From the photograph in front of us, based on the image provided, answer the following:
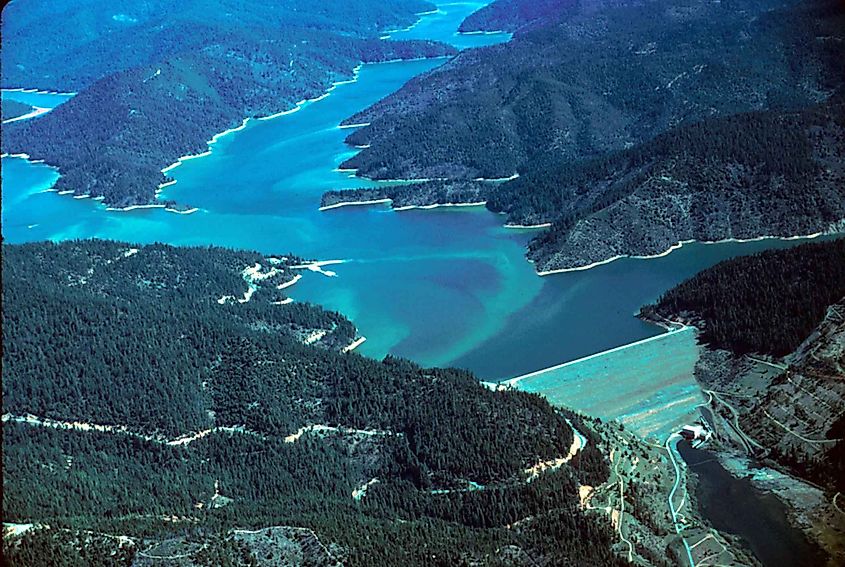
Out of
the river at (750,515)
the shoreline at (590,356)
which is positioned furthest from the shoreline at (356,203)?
the river at (750,515)

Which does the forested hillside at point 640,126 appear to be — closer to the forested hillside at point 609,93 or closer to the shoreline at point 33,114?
the forested hillside at point 609,93

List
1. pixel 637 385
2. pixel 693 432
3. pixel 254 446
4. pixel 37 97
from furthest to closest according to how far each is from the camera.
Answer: pixel 37 97, pixel 637 385, pixel 693 432, pixel 254 446

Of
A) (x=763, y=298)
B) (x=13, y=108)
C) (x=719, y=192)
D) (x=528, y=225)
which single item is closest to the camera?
(x=763, y=298)

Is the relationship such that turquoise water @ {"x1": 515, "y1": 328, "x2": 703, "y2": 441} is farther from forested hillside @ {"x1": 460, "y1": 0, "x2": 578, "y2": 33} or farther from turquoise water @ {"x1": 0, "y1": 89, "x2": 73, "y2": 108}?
turquoise water @ {"x1": 0, "y1": 89, "x2": 73, "y2": 108}

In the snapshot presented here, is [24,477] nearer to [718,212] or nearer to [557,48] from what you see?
[718,212]

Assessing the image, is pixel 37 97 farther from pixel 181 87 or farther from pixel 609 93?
pixel 609 93

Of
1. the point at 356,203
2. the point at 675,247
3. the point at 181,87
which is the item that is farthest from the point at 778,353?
the point at 181,87
